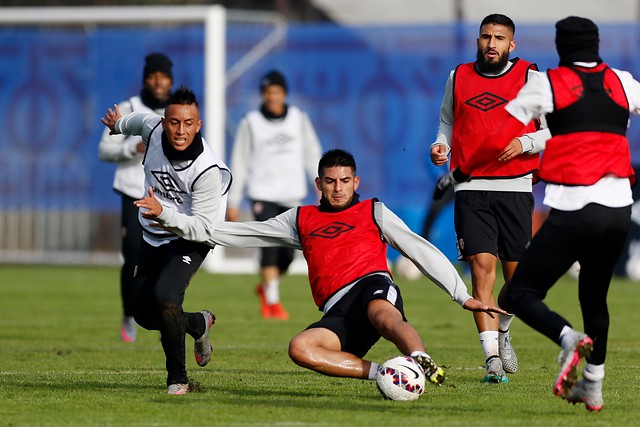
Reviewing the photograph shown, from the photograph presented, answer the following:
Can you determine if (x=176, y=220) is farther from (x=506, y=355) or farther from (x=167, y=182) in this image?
(x=506, y=355)

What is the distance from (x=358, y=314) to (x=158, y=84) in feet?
14.9

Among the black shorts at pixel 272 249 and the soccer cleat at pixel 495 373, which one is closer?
Result: the soccer cleat at pixel 495 373

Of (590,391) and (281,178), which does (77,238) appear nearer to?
(281,178)

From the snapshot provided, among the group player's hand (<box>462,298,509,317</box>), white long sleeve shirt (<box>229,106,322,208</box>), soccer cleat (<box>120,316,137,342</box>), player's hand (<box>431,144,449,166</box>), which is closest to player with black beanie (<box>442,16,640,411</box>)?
player's hand (<box>462,298,509,317</box>)

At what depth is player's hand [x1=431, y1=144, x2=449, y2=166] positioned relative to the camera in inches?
363

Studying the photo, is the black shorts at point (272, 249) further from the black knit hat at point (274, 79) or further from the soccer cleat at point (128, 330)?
the soccer cleat at point (128, 330)

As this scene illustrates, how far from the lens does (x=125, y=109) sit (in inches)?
479

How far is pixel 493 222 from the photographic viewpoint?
31.2 ft

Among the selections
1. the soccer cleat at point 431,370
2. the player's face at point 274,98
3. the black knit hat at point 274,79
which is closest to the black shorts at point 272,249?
the player's face at point 274,98

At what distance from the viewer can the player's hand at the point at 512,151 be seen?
916cm

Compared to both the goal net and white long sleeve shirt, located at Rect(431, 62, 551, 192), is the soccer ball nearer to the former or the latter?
white long sleeve shirt, located at Rect(431, 62, 551, 192)

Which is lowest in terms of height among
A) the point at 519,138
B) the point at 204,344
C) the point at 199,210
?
the point at 204,344

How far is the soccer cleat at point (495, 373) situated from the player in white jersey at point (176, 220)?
6.69ft

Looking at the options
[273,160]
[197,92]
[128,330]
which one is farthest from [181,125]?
[197,92]
